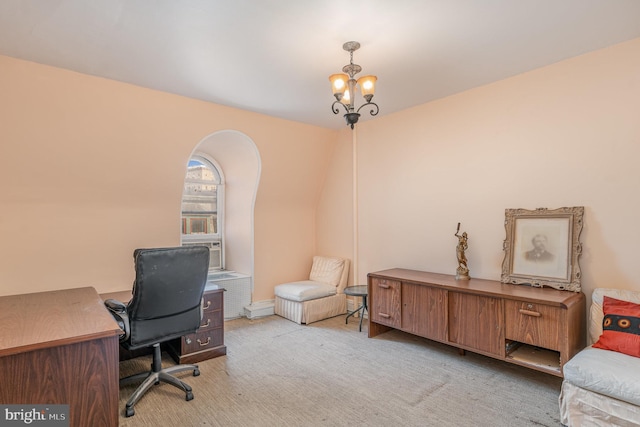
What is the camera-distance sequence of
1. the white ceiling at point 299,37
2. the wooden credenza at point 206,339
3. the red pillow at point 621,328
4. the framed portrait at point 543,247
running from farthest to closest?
1. the wooden credenza at point 206,339
2. the framed portrait at point 543,247
3. the red pillow at point 621,328
4. the white ceiling at point 299,37

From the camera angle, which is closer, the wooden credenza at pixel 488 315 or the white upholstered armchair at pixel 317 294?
the wooden credenza at pixel 488 315

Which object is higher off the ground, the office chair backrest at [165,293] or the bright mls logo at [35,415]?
the office chair backrest at [165,293]

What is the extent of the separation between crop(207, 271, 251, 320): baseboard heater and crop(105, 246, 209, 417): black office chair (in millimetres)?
1766

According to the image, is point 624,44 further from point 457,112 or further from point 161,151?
point 161,151

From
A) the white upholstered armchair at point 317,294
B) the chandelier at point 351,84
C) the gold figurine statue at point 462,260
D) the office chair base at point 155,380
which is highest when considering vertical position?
the chandelier at point 351,84

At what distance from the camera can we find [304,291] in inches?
169

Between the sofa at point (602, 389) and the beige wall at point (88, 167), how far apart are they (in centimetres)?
381

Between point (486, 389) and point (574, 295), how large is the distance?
104cm

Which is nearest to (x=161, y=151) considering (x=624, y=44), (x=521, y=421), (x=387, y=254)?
(x=387, y=254)

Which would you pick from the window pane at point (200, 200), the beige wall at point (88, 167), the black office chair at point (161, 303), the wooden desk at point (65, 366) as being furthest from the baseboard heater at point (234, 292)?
the wooden desk at point (65, 366)

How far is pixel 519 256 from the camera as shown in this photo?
3.10 metres

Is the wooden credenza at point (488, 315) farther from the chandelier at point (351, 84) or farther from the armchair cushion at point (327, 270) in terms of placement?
the chandelier at point (351, 84)

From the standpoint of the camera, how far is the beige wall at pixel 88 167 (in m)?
2.87

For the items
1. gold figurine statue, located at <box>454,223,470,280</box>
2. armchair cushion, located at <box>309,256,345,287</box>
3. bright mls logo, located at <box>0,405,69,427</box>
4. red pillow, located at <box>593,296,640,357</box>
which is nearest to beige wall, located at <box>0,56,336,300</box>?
armchair cushion, located at <box>309,256,345,287</box>
